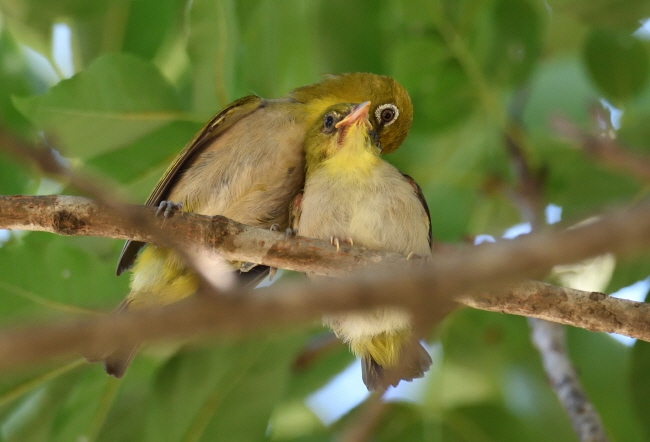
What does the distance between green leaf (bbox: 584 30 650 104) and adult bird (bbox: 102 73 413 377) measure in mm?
1243

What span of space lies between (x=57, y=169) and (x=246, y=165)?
2707 millimetres

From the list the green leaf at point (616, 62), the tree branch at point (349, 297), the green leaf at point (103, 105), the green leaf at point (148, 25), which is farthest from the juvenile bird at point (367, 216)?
the tree branch at point (349, 297)

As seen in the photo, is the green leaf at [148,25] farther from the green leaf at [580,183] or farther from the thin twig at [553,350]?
the green leaf at [580,183]

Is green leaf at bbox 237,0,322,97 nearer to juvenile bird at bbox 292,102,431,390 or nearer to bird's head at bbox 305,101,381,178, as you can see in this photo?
bird's head at bbox 305,101,381,178

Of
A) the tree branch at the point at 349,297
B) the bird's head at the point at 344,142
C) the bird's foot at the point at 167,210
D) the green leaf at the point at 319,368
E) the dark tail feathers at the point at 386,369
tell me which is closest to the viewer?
the tree branch at the point at 349,297

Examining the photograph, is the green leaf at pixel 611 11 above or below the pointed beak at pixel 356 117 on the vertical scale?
above

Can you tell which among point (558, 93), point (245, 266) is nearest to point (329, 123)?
point (245, 266)

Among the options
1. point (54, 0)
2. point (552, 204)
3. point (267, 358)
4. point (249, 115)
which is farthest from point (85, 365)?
point (552, 204)

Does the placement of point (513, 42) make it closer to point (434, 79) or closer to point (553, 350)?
point (434, 79)

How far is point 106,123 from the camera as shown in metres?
3.50

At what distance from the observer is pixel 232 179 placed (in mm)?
3758

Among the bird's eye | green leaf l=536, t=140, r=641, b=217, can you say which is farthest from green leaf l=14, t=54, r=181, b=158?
green leaf l=536, t=140, r=641, b=217

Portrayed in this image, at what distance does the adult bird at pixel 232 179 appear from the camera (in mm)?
3580

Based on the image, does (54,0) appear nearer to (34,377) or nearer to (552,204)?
(34,377)
